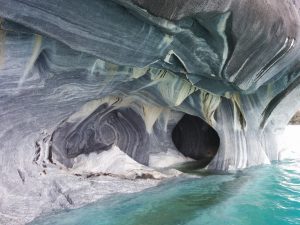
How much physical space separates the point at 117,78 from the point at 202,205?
180cm

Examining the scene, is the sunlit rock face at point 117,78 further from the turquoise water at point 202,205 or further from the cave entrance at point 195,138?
the cave entrance at point 195,138

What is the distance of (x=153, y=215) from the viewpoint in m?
3.48

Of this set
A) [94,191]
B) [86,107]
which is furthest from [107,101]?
[94,191]

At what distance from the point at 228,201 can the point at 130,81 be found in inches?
75.8

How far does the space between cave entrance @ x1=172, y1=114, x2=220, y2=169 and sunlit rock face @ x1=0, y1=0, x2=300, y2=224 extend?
104 centimetres

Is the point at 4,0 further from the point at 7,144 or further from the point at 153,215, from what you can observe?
the point at 153,215

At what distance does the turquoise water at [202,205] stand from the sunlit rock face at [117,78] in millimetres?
303

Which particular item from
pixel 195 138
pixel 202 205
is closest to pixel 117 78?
pixel 202 205

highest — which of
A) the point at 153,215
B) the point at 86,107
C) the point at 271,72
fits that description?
the point at 271,72

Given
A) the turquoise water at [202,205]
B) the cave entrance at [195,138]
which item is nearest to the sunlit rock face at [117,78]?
the turquoise water at [202,205]

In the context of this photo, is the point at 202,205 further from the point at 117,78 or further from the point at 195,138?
the point at 195,138

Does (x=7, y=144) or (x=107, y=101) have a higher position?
(x=107, y=101)

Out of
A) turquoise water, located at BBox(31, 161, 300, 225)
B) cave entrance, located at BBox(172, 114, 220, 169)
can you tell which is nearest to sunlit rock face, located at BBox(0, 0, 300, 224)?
turquoise water, located at BBox(31, 161, 300, 225)

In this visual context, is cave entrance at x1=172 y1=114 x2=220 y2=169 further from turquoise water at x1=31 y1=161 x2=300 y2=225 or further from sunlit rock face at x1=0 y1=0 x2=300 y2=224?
turquoise water at x1=31 y1=161 x2=300 y2=225
